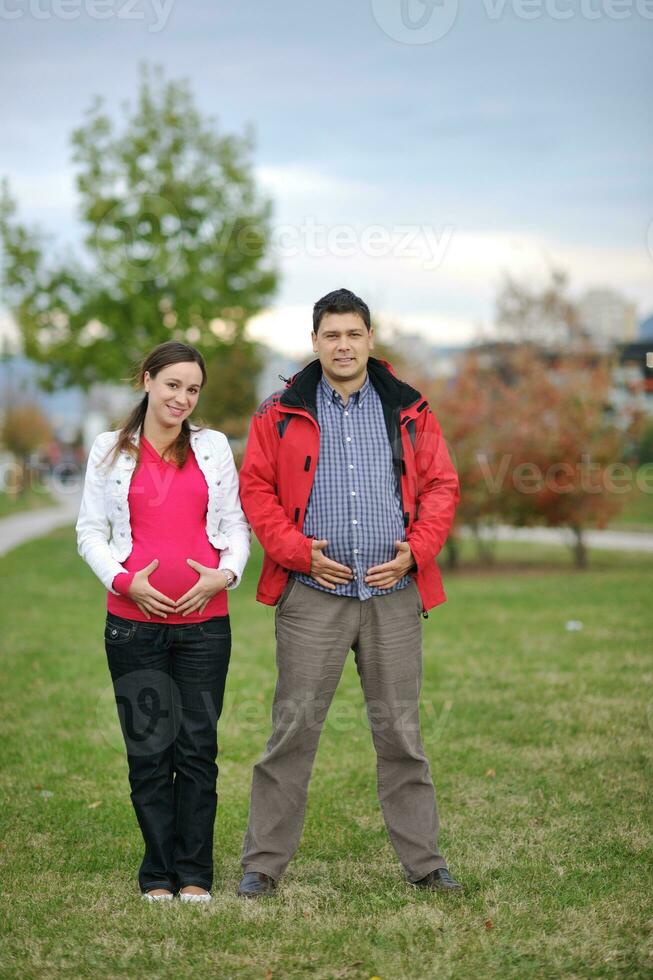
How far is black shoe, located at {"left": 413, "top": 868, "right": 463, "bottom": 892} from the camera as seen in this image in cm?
402

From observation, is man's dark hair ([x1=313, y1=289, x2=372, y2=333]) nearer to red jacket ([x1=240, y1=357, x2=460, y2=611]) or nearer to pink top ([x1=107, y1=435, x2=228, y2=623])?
red jacket ([x1=240, y1=357, x2=460, y2=611])

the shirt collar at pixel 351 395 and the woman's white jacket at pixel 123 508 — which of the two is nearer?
the woman's white jacket at pixel 123 508

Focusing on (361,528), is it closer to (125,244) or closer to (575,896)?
(575,896)

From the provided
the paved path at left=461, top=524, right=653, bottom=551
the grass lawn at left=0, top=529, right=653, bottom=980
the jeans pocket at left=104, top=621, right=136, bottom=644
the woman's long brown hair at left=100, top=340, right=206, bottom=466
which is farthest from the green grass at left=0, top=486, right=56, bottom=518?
the jeans pocket at left=104, top=621, right=136, bottom=644

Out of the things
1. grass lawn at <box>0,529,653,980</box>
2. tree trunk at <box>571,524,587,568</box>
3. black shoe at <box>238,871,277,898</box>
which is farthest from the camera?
tree trunk at <box>571,524,587,568</box>

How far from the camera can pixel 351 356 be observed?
13.0 feet

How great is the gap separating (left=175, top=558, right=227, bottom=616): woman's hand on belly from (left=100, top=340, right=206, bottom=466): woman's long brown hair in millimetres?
435

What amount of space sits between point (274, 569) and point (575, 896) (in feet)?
5.75

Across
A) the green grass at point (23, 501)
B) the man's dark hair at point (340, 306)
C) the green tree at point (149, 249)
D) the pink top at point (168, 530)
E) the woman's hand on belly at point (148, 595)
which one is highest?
the green tree at point (149, 249)

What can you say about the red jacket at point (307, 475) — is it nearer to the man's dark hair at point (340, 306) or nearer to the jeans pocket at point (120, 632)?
the man's dark hair at point (340, 306)

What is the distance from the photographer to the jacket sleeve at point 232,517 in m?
4.00

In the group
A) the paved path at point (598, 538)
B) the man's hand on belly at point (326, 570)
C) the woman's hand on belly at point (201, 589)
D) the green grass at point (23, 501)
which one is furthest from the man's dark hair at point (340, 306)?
the green grass at point (23, 501)

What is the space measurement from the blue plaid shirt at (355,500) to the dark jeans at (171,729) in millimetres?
530

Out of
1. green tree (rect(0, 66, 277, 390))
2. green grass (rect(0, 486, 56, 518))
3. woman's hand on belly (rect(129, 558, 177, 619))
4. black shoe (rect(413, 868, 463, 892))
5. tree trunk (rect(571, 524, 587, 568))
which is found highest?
green tree (rect(0, 66, 277, 390))
